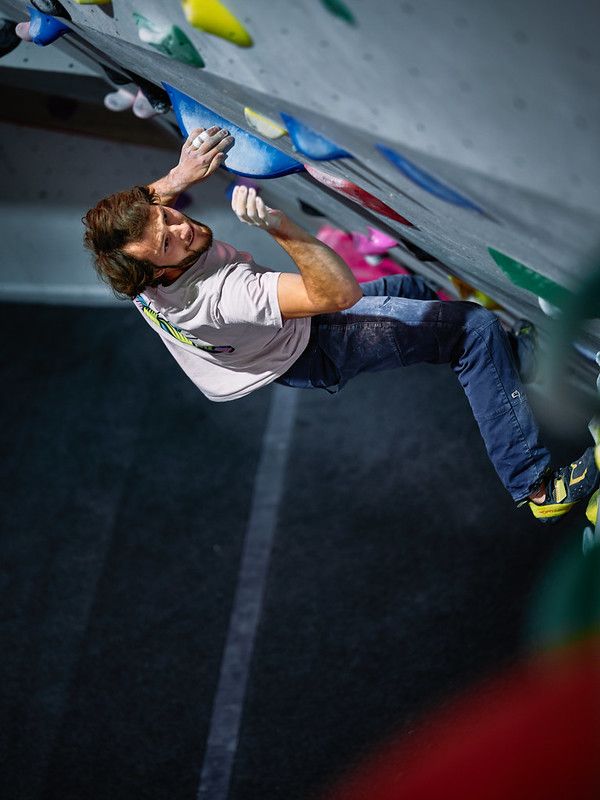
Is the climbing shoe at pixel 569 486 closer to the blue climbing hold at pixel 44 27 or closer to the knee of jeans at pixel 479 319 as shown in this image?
the knee of jeans at pixel 479 319

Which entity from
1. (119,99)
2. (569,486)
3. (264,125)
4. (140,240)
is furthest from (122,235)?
(119,99)

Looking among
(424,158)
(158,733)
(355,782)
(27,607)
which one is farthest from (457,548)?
(424,158)

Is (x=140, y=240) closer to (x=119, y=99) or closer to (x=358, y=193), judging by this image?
(x=358, y=193)

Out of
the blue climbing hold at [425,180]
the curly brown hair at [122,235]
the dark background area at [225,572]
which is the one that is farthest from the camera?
the dark background area at [225,572]

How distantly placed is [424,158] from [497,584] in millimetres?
2057

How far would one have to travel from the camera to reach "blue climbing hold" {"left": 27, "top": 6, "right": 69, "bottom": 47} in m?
2.21

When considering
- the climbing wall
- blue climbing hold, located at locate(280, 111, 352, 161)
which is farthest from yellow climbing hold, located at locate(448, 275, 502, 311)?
blue climbing hold, located at locate(280, 111, 352, 161)

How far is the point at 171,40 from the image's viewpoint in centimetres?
158

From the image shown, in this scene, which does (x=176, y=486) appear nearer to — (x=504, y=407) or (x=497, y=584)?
(x=497, y=584)

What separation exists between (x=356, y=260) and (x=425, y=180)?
2247mm

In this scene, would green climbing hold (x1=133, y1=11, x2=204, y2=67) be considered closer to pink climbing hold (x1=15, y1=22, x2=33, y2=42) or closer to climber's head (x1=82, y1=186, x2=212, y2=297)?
climber's head (x1=82, y1=186, x2=212, y2=297)

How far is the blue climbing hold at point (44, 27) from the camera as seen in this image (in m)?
2.21

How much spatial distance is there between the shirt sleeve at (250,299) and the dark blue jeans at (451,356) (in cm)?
31

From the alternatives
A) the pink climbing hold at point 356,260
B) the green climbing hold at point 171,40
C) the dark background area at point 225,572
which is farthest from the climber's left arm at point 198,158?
the dark background area at point 225,572
